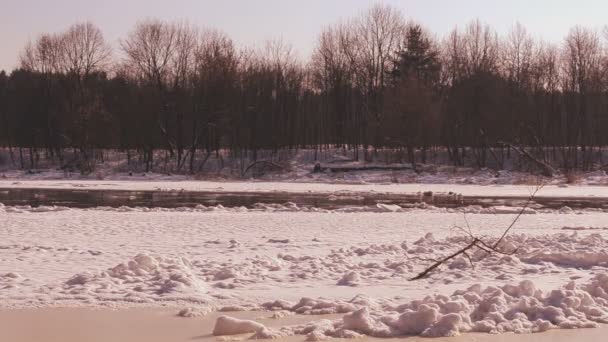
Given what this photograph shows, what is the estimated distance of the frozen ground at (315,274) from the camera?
25.1 ft

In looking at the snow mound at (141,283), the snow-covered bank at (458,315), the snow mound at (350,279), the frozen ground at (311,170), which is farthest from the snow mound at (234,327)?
the frozen ground at (311,170)

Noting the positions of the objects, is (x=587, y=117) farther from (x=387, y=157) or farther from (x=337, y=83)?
(x=337, y=83)

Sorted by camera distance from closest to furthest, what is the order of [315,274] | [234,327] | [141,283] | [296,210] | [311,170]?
[234,327]
[141,283]
[315,274]
[296,210]
[311,170]

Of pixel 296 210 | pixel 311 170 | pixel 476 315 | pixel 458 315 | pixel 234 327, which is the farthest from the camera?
pixel 311 170

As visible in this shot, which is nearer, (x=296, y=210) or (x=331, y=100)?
(x=296, y=210)

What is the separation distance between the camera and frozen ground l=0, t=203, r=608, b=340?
764 centimetres

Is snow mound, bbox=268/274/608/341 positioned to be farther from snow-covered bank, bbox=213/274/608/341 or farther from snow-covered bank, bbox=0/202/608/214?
snow-covered bank, bbox=0/202/608/214

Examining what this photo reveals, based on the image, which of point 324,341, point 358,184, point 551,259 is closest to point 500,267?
point 551,259

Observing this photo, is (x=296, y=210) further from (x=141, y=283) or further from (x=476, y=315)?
(x=476, y=315)

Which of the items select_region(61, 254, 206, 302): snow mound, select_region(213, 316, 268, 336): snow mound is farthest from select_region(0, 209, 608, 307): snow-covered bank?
select_region(213, 316, 268, 336): snow mound

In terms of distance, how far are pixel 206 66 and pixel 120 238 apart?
42.3 metres

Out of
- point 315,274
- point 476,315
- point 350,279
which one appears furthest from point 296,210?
point 476,315

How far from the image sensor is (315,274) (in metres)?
10.5

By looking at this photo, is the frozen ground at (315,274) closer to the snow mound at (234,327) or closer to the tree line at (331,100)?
the snow mound at (234,327)
